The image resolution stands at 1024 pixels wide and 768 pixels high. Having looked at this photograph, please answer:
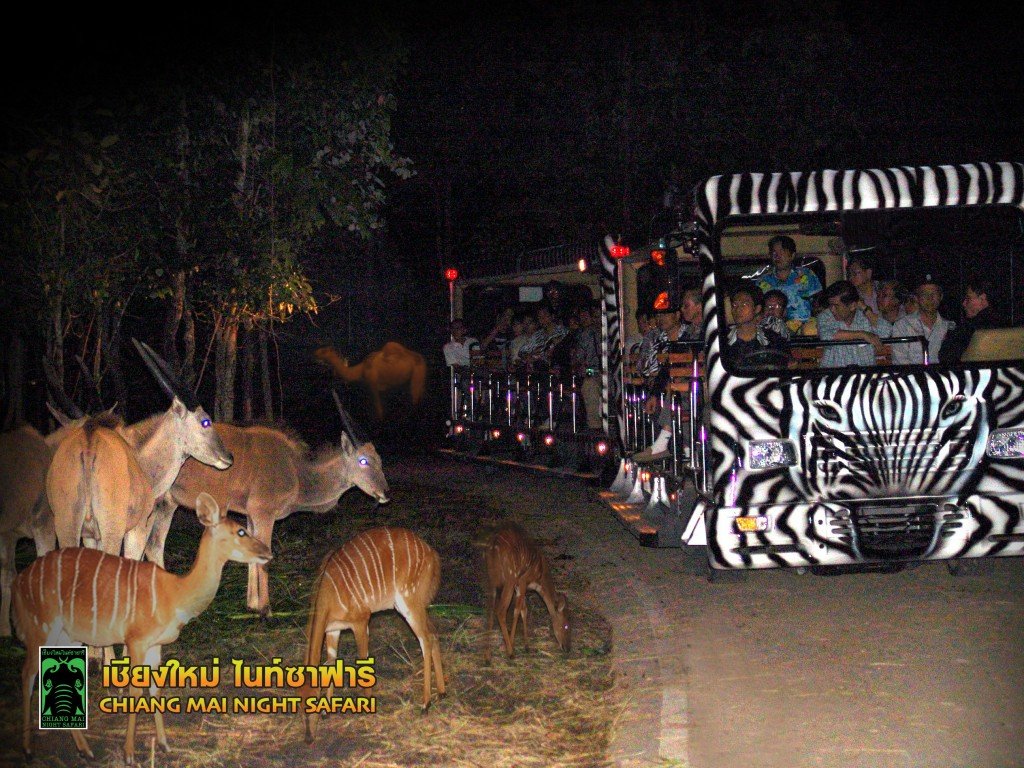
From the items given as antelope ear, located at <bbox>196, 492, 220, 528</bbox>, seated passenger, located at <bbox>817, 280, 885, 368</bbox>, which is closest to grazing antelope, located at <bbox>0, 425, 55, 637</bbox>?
antelope ear, located at <bbox>196, 492, 220, 528</bbox>

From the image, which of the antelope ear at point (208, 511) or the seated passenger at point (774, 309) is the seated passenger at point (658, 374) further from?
the antelope ear at point (208, 511)

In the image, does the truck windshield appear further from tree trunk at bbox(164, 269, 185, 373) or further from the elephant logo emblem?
tree trunk at bbox(164, 269, 185, 373)

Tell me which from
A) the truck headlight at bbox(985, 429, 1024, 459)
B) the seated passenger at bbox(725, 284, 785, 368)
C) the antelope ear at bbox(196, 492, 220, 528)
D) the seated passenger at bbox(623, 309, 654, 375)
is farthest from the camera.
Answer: the seated passenger at bbox(623, 309, 654, 375)

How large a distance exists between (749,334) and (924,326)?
1.46 meters

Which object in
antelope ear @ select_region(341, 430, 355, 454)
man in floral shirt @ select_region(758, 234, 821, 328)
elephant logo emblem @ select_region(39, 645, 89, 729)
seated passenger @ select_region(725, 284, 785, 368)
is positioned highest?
man in floral shirt @ select_region(758, 234, 821, 328)

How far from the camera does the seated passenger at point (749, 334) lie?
8741 mm

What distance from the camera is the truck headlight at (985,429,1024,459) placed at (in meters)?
8.33

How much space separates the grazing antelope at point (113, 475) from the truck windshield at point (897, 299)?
386 cm

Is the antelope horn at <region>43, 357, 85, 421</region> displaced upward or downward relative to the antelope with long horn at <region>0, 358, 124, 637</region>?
upward

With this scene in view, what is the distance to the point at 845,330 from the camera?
898cm

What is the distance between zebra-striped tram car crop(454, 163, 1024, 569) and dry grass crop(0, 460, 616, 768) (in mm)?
1441

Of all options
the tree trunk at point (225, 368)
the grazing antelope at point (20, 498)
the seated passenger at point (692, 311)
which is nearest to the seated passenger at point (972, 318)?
the seated passenger at point (692, 311)

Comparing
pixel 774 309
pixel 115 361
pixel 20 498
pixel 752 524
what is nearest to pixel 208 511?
pixel 20 498

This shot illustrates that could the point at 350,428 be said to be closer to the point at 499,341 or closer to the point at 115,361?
the point at 115,361
